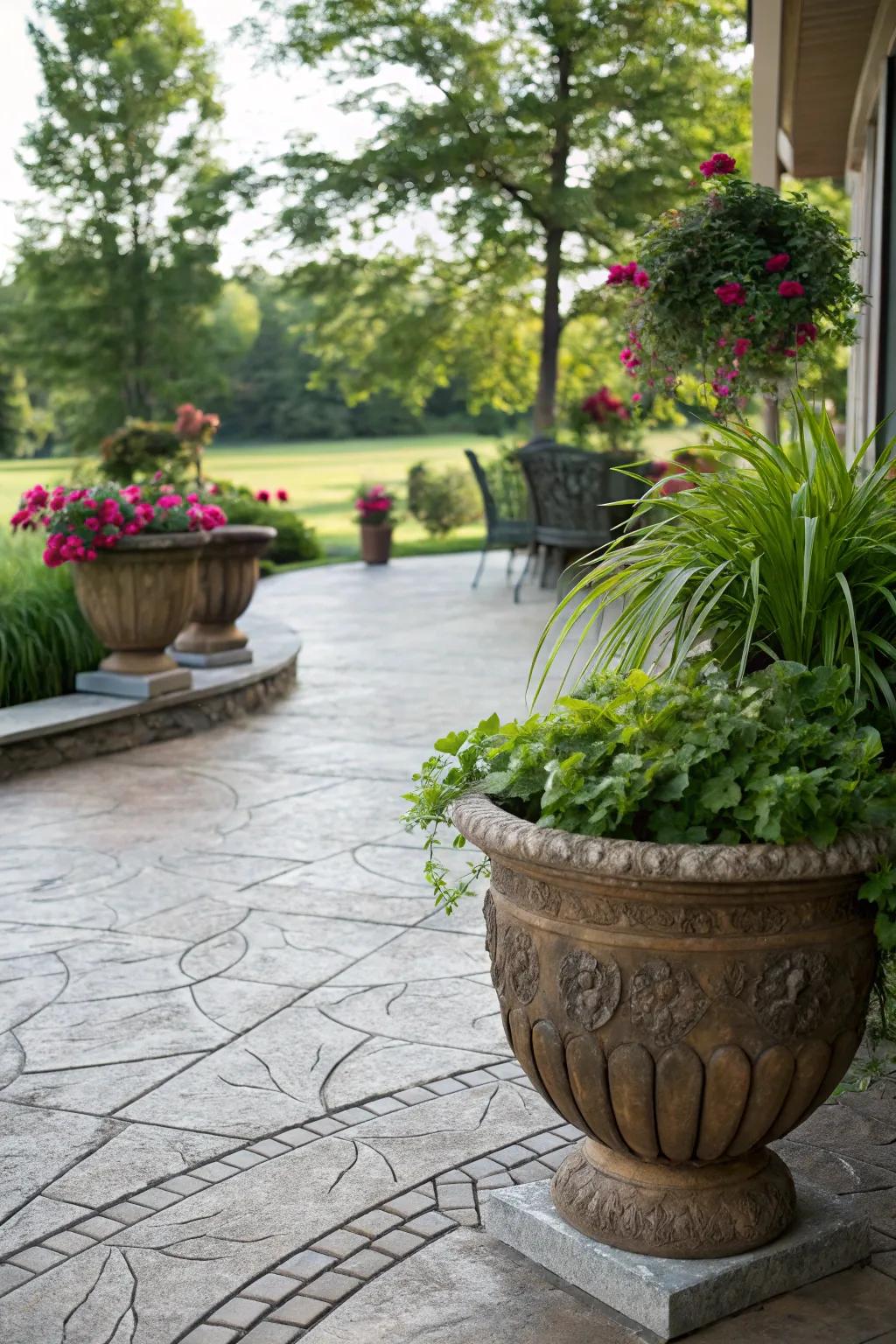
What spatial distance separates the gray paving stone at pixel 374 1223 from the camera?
2.33 metres

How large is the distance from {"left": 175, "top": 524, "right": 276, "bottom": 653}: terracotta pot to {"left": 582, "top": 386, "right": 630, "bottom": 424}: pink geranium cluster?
5.45 m

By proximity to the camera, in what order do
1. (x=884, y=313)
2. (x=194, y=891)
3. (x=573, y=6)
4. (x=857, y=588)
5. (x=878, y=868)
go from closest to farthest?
(x=878, y=868) < (x=857, y=588) < (x=194, y=891) < (x=884, y=313) < (x=573, y=6)

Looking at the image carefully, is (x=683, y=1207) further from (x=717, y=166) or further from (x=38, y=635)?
(x=38, y=635)

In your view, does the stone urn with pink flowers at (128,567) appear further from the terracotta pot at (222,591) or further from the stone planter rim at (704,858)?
the stone planter rim at (704,858)

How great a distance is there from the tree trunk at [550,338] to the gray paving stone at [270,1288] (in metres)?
13.7

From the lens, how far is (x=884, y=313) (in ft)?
18.9

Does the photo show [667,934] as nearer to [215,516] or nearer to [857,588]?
[857,588]

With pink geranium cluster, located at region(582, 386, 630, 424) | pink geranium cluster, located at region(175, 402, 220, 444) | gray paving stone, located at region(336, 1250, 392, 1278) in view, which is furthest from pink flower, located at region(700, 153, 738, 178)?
pink geranium cluster, located at region(175, 402, 220, 444)

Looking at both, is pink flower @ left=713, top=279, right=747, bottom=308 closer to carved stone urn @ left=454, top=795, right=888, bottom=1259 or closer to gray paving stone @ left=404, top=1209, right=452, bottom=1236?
carved stone urn @ left=454, top=795, right=888, bottom=1259

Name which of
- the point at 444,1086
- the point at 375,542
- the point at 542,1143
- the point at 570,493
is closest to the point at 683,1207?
the point at 542,1143

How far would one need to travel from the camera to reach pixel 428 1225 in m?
2.36

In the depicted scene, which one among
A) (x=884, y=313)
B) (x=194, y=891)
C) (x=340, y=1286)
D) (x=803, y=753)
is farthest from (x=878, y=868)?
(x=884, y=313)

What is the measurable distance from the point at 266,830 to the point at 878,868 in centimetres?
316

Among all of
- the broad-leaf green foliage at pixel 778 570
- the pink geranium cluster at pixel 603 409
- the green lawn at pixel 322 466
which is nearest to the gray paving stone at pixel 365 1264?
the broad-leaf green foliage at pixel 778 570
